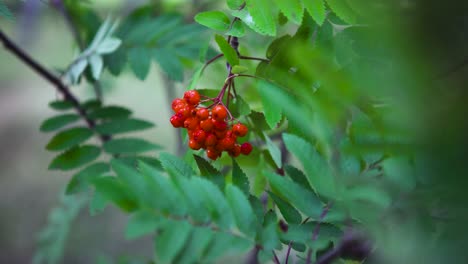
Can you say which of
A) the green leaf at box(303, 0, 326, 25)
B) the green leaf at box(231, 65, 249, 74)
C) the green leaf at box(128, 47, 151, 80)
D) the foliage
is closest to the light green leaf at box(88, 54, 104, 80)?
the green leaf at box(128, 47, 151, 80)

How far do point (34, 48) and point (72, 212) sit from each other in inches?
113

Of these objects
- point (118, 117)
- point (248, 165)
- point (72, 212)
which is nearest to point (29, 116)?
point (72, 212)

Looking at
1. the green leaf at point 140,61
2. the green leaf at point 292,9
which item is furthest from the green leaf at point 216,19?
the green leaf at point 140,61

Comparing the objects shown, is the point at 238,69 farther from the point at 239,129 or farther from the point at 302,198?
the point at 302,198

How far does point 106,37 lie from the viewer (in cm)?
101

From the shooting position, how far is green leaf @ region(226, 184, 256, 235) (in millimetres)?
500

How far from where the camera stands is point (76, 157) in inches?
40.8

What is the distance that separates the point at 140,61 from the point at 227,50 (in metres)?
0.48

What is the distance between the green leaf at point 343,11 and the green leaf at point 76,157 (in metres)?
0.62

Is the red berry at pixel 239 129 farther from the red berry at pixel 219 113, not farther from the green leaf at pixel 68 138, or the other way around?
the green leaf at pixel 68 138

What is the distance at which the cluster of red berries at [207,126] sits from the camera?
0.68 metres

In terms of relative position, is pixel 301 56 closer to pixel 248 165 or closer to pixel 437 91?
pixel 437 91

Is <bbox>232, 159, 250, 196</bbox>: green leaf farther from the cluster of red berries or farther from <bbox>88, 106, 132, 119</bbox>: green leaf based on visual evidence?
<bbox>88, 106, 132, 119</bbox>: green leaf

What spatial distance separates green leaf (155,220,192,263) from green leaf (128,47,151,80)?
2.17ft
